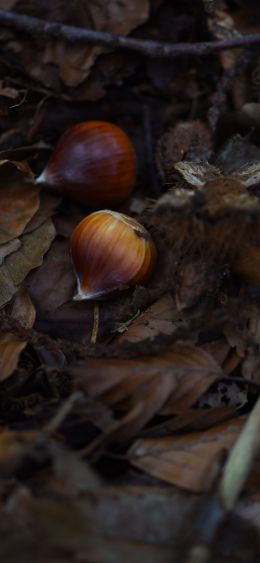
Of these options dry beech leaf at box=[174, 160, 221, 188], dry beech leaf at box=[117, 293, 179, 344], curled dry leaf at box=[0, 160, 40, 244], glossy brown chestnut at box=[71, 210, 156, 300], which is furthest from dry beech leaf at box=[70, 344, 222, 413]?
curled dry leaf at box=[0, 160, 40, 244]

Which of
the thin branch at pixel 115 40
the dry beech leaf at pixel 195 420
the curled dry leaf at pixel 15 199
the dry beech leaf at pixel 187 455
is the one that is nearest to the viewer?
the dry beech leaf at pixel 187 455

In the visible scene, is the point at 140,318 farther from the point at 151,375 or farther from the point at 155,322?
the point at 151,375

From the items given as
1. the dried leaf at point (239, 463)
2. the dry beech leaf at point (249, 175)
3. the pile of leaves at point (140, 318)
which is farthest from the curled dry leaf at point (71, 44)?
the dried leaf at point (239, 463)

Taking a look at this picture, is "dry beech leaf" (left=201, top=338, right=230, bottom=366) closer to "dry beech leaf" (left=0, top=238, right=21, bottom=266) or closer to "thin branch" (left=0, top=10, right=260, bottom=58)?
"dry beech leaf" (left=0, top=238, right=21, bottom=266)

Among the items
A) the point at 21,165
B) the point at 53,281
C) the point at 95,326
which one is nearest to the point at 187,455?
the point at 95,326

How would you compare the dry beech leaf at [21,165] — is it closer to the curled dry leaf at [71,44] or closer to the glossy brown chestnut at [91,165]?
the glossy brown chestnut at [91,165]

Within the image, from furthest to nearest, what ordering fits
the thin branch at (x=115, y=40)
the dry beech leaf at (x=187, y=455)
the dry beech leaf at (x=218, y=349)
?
the thin branch at (x=115, y=40) → the dry beech leaf at (x=218, y=349) → the dry beech leaf at (x=187, y=455)

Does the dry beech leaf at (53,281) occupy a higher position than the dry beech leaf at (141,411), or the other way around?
the dry beech leaf at (53,281)

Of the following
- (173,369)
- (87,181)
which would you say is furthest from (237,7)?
(173,369)
